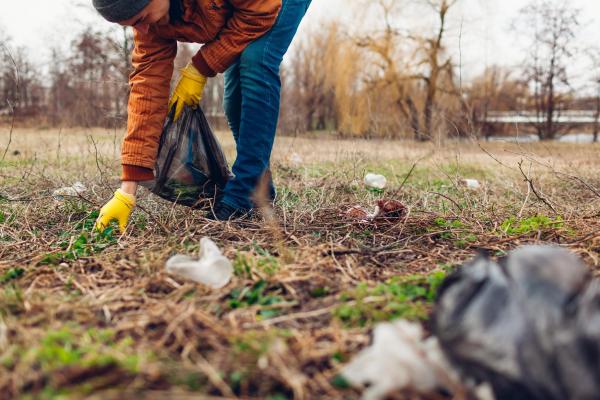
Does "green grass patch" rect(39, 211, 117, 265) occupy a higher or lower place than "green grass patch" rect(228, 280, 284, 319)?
higher

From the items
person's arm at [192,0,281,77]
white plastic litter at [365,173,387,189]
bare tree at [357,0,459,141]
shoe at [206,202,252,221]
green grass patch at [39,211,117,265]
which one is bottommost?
green grass patch at [39,211,117,265]

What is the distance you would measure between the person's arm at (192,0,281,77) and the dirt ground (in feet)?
Answer: 2.47

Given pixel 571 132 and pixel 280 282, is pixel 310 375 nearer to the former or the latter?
pixel 280 282

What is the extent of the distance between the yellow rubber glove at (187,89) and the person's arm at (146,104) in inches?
1.9

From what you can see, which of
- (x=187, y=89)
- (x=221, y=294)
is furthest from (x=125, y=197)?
(x=221, y=294)

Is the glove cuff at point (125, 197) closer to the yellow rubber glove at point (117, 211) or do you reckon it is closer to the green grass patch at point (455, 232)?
the yellow rubber glove at point (117, 211)

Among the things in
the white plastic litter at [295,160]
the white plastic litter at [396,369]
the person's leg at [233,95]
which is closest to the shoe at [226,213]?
the person's leg at [233,95]

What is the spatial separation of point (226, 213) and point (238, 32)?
85cm

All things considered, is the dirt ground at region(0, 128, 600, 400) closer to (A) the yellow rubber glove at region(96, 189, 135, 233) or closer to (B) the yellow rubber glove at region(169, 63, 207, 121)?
(A) the yellow rubber glove at region(96, 189, 135, 233)

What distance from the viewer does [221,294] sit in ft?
4.42

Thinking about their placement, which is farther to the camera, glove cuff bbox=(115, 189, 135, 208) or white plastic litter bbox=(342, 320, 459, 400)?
glove cuff bbox=(115, 189, 135, 208)

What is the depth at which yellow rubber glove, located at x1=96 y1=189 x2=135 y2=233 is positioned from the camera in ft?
6.99

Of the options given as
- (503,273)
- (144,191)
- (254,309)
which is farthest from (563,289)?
(144,191)

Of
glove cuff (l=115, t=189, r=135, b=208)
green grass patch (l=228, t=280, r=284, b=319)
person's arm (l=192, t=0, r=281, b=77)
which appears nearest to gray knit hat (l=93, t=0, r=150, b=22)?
person's arm (l=192, t=0, r=281, b=77)
